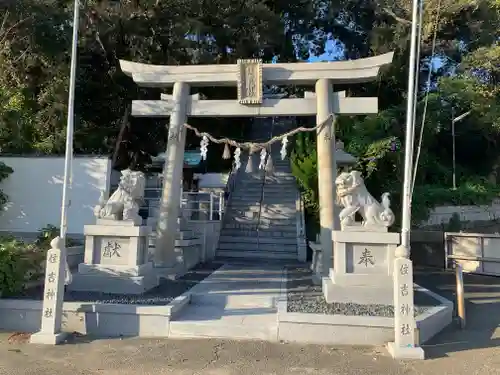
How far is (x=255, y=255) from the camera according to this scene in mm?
13906

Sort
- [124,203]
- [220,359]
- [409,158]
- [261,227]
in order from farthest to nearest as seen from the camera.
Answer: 1. [261,227]
2. [124,203]
3. [409,158]
4. [220,359]

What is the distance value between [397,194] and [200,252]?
7370 mm

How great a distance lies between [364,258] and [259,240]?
7226mm

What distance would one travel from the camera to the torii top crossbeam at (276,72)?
953cm

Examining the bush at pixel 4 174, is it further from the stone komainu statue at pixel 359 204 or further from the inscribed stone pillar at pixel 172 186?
the stone komainu statue at pixel 359 204

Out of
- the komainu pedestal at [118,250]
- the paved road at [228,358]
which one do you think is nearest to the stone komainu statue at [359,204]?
the paved road at [228,358]

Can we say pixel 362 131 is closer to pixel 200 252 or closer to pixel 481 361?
pixel 200 252

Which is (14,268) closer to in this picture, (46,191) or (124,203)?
(124,203)

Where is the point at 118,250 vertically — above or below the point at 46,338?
above

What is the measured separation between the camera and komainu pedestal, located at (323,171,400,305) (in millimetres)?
7355

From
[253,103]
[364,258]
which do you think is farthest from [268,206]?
[364,258]

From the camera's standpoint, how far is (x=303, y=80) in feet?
31.8

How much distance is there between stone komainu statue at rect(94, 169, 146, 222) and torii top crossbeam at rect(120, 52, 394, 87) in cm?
273

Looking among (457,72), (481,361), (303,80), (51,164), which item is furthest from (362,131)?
(481,361)
